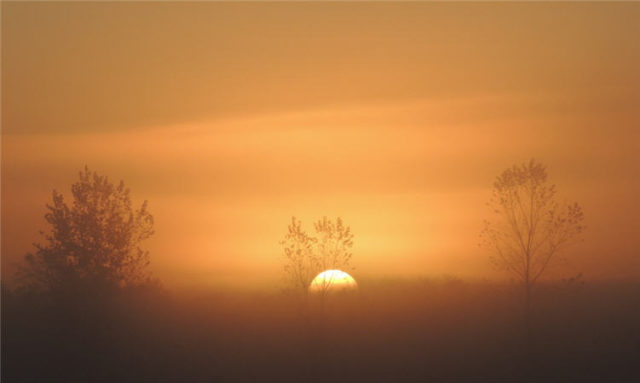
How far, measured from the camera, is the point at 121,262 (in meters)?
42.7

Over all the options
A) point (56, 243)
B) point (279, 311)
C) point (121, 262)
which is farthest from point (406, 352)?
point (56, 243)

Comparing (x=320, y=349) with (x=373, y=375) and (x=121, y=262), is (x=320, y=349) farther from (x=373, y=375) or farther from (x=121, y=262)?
(x=121, y=262)

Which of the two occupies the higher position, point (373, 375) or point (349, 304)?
point (349, 304)

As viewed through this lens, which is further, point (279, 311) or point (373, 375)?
point (279, 311)

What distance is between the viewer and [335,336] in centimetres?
4794

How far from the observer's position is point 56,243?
42125 millimetres

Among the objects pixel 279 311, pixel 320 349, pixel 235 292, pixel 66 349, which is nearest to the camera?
pixel 66 349

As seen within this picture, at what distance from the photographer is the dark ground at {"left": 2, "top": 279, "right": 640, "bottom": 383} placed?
41969 millimetres

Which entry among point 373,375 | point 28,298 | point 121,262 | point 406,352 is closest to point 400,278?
point 406,352

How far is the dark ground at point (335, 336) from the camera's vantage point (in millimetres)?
41969

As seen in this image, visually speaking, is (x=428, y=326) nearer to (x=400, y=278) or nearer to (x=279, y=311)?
(x=400, y=278)

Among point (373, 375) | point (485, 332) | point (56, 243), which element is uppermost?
point (56, 243)

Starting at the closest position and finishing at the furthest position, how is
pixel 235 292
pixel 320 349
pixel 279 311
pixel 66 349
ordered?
pixel 66 349 < pixel 320 349 < pixel 279 311 < pixel 235 292

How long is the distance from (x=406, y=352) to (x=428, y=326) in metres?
5.15
